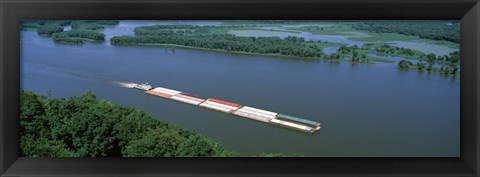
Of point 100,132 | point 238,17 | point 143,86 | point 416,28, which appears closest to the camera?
point 238,17

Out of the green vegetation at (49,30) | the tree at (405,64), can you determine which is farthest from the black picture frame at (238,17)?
the tree at (405,64)

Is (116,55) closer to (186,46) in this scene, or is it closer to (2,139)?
(186,46)

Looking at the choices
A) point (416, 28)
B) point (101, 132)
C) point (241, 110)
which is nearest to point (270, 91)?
point (241, 110)

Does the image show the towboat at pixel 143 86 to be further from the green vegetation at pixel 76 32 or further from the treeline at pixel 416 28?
the treeline at pixel 416 28

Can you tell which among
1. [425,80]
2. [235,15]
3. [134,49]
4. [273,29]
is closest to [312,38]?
[273,29]

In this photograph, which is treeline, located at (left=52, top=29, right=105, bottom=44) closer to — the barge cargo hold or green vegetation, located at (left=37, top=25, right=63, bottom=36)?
green vegetation, located at (left=37, top=25, right=63, bottom=36)

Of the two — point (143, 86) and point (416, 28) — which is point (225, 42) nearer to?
point (143, 86)

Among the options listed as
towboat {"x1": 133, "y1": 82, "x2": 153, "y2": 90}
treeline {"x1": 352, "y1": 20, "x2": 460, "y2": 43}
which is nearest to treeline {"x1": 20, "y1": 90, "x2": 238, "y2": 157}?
towboat {"x1": 133, "y1": 82, "x2": 153, "y2": 90}
